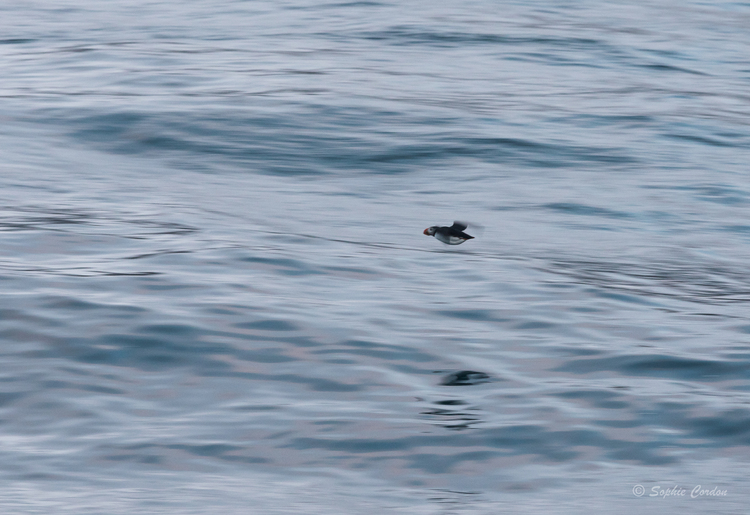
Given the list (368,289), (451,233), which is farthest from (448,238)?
(368,289)

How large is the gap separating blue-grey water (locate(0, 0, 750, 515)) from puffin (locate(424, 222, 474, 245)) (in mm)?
282

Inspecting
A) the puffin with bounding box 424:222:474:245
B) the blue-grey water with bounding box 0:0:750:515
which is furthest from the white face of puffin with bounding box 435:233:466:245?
the blue-grey water with bounding box 0:0:750:515

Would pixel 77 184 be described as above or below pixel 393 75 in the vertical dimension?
below

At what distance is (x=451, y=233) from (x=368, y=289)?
3.04ft

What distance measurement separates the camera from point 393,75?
18328 millimetres

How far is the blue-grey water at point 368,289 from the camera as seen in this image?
17.6 feet

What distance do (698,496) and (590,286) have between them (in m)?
3.55

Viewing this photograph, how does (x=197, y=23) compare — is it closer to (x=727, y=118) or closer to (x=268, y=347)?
(x=727, y=118)

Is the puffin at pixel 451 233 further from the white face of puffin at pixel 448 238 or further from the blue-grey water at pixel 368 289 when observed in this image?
the blue-grey water at pixel 368 289

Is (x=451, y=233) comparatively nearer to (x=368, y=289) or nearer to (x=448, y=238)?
(x=448, y=238)

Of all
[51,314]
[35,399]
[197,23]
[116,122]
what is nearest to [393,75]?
[116,122]

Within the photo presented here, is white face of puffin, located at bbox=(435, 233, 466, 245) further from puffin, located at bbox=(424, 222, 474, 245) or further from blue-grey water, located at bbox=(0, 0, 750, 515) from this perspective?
blue-grey water, located at bbox=(0, 0, 750, 515)

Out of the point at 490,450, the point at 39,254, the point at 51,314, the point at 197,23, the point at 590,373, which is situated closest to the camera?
the point at 490,450

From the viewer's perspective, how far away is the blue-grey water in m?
5.36
